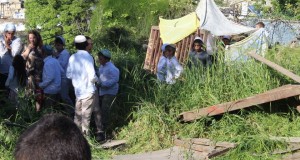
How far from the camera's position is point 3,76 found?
848 cm

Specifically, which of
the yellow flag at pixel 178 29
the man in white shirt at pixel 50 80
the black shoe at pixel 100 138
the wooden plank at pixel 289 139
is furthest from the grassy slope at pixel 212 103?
the yellow flag at pixel 178 29

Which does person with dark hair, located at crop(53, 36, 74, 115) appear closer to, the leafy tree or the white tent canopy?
the white tent canopy

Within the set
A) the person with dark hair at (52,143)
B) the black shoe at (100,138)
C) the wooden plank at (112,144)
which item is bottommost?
the wooden plank at (112,144)

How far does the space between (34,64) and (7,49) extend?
880mm

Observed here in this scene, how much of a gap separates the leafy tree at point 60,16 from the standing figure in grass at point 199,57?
6.54 meters

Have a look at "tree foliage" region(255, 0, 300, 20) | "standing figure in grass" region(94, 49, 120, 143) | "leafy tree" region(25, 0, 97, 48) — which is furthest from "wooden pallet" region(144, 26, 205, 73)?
"tree foliage" region(255, 0, 300, 20)

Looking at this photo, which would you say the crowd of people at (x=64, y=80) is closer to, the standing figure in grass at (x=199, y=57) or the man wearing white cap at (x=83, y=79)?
the man wearing white cap at (x=83, y=79)

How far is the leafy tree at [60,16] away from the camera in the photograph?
15.4m

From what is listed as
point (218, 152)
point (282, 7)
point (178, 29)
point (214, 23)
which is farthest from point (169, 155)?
point (282, 7)

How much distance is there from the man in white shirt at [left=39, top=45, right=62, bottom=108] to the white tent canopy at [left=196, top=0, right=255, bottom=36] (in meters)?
4.94

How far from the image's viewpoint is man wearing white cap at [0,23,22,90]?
8.48 m

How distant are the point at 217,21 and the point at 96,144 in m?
6.56

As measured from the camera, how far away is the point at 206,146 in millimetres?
6812

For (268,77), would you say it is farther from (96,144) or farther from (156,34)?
(156,34)
